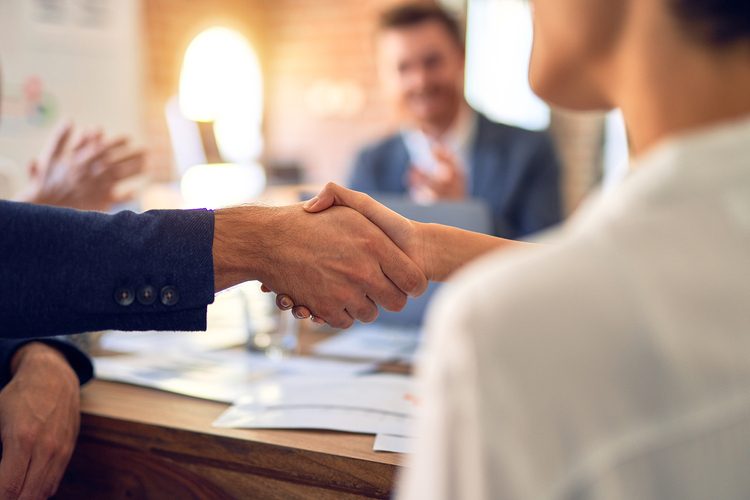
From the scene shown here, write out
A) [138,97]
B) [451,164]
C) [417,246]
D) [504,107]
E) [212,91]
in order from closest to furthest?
[417,246], [451,164], [138,97], [212,91], [504,107]

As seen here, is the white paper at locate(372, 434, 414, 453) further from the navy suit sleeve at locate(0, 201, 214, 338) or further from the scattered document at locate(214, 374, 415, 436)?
the navy suit sleeve at locate(0, 201, 214, 338)

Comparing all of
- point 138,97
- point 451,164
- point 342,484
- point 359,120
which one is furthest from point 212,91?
point 342,484

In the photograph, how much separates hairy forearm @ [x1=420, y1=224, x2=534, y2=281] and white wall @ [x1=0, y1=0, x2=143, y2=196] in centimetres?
134

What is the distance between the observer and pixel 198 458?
0.82m

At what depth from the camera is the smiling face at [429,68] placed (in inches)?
95.3

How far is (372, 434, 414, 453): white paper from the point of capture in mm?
749

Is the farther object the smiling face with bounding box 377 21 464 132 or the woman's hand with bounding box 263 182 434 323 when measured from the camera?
the smiling face with bounding box 377 21 464 132

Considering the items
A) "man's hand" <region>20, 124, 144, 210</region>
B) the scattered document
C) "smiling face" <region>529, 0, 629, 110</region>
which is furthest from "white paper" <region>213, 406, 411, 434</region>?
"man's hand" <region>20, 124, 144, 210</region>

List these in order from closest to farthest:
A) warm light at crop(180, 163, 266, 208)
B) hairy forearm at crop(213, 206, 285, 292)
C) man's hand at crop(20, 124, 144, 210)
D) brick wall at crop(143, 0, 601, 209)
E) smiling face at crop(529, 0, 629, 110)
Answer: smiling face at crop(529, 0, 629, 110), hairy forearm at crop(213, 206, 285, 292), man's hand at crop(20, 124, 144, 210), warm light at crop(180, 163, 266, 208), brick wall at crop(143, 0, 601, 209)

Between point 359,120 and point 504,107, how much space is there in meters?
0.99

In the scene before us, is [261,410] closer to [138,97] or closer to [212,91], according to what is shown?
[138,97]

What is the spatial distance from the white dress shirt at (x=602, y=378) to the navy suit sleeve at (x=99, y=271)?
1.71ft

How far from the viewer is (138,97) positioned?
256 centimetres

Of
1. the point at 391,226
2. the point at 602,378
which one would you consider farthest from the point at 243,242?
the point at 602,378
